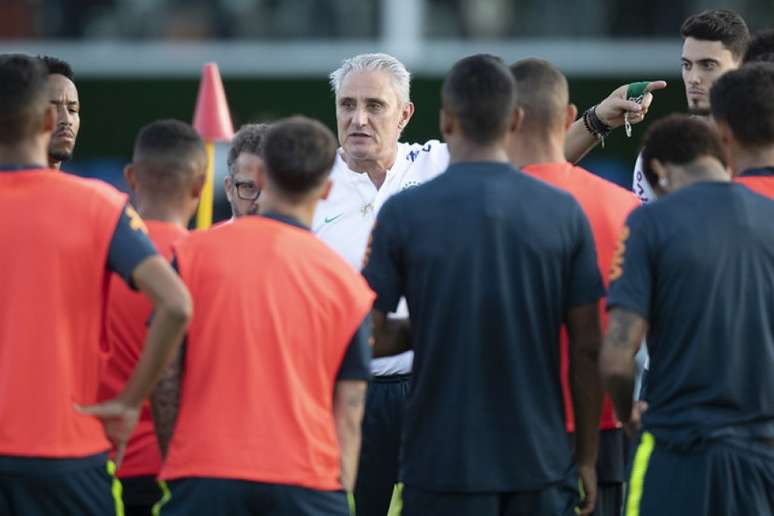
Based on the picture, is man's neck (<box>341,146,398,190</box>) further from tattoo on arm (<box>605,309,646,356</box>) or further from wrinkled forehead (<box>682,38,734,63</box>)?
tattoo on arm (<box>605,309,646,356</box>)

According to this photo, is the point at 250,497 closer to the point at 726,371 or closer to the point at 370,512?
the point at 726,371

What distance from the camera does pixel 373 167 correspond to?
7414mm

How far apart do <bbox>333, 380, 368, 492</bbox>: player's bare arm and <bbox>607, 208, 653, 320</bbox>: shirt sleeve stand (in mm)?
898

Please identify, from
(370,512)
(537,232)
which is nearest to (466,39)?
(370,512)

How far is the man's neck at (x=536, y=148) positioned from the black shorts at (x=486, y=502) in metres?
1.19

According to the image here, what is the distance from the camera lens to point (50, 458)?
5148 millimetres

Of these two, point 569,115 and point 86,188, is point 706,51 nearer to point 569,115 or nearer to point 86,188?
point 569,115

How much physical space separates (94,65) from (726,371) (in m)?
17.3

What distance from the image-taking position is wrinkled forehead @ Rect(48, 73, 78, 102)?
725 centimetres

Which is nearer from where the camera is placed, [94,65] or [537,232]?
[537,232]

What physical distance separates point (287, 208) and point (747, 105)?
1753 millimetres

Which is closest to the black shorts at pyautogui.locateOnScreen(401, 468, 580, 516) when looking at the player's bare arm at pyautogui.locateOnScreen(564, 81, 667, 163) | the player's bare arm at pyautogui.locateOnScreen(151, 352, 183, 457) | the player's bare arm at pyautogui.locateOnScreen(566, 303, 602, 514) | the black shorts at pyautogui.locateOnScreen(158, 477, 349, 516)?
→ the player's bare arm at pyautogui.locateOnScreen(566, 303, 602, 514)

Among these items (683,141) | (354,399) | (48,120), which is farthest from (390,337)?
(48,120)

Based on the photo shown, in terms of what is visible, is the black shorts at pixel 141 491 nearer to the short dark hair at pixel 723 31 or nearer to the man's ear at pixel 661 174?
the man's ear at pixel 661 174
